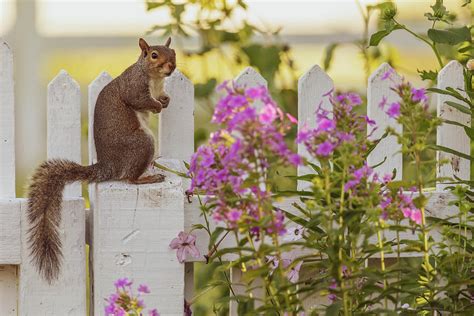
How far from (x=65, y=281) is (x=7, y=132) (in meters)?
0.43

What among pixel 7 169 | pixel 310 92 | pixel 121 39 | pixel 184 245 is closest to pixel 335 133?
pixel 184 245

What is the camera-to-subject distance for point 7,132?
3.23m

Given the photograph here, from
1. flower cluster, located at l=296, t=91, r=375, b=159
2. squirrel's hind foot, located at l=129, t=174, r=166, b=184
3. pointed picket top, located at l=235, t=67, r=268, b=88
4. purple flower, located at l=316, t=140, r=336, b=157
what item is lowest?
squirrel's hind foot, located at l=129, t=174, r=166, b=184

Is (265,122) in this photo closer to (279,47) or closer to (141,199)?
(141,199)

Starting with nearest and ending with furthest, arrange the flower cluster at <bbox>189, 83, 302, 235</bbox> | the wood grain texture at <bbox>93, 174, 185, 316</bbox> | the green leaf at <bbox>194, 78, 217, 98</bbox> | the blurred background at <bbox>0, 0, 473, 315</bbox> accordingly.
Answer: the flower cluster at <bbox>189, 83, 302, 235</bbox>
the wood grain texture at <bbox>93, 174, 185, 316</bbox>
the green leaf at <bbox>194, 78, 217, 98</bbox>
the blurred background at <bbox>0, 0, 473, 315</bbox>

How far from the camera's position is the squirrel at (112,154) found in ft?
10.1

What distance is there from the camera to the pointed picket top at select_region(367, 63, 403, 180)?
333 centimetres

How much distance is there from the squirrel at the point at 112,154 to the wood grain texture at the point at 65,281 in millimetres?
28

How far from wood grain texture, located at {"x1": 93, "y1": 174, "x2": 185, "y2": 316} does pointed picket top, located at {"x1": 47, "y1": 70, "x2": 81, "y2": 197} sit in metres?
0.23

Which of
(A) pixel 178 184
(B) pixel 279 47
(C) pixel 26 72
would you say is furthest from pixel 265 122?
(C) pixel 26 72

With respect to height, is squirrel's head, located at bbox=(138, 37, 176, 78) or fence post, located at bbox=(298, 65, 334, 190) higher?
squirrel's head, located at bbox=(138, 37, 176, 78)

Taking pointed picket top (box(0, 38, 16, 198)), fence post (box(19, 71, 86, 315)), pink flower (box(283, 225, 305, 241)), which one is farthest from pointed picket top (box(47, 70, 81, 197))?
pink flower (box(283, 225, 305, 241))

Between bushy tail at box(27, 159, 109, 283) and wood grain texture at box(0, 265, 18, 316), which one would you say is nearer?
bushy tail at box(27, 159, 109, 283)

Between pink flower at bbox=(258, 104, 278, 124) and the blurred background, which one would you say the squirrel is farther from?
the blurred background
